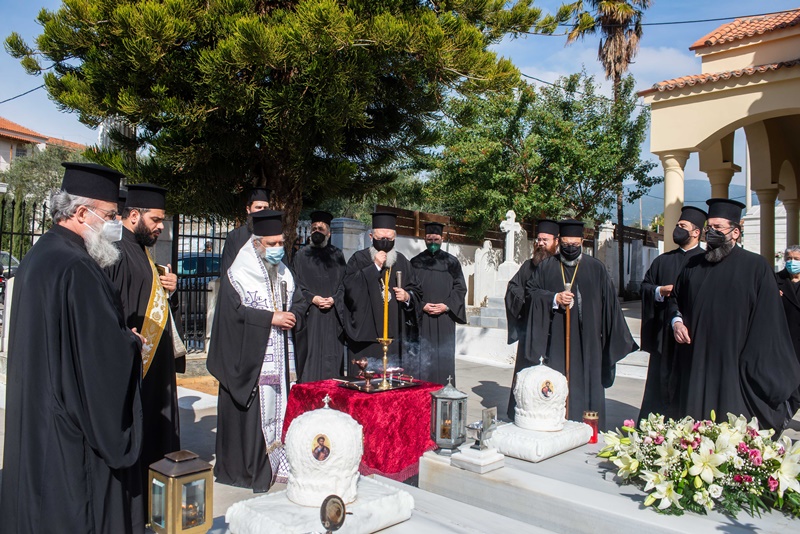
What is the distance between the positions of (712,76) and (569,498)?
1036 cm

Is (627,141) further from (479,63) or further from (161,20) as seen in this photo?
(161,20)

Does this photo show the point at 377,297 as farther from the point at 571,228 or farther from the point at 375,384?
the point at 571,228

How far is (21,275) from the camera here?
9.18ft

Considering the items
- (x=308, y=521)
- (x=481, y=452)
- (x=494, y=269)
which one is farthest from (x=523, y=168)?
(x=308, y=521)

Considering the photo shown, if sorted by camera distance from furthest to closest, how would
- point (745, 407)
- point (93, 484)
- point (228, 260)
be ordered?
1. point (228, 260)
2. point (745, 407)
3. point (93, 484)

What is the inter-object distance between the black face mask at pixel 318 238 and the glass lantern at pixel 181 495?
14.7 ft

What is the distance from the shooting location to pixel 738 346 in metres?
4.84

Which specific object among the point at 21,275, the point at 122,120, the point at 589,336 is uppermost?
the point at 122,120

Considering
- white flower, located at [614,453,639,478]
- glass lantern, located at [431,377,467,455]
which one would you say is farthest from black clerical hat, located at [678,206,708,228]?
glass lantern, located at [431,377,467,455]

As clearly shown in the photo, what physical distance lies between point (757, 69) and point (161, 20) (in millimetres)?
9642

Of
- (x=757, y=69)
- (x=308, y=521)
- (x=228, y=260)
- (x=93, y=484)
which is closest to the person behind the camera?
(x=93, y=484)

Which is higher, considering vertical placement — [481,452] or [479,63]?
[479,63]

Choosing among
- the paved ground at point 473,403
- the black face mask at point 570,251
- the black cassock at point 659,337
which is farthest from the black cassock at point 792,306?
the black face mask at point 570,251

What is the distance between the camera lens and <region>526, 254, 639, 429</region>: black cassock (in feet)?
19.9
